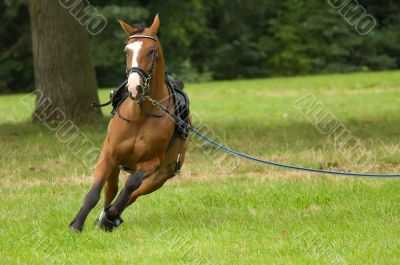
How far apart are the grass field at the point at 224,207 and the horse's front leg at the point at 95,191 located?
17 cm

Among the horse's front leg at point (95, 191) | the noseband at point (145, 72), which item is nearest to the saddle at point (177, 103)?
the noseband at point (145, 72)

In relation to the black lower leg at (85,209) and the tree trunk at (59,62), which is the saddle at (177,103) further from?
the tree trunk at (59,62)

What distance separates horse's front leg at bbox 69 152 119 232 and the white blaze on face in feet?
3.18

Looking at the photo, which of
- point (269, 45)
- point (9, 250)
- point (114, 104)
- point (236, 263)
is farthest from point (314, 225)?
point (269, 45)

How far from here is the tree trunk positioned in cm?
1734

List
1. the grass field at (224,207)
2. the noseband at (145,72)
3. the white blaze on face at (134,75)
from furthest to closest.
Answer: the noseband at (145,72) < the white blaze on face at (134,75) < the grass field at (224,207)

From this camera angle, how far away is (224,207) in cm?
955

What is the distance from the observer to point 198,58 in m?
53.3

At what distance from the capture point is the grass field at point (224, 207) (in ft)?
22.7

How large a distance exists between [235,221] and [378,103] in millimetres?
17353

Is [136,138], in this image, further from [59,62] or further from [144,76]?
[59,62]

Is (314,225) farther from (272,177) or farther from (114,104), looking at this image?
(272,177)

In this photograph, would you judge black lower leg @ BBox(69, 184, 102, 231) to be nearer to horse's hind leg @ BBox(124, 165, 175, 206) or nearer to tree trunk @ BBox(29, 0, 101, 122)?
horse's hind leg @ BBox(124, 165, 175, 206)

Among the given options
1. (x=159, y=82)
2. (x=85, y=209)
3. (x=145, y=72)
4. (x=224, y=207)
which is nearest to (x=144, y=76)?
(x=145, y=72)
